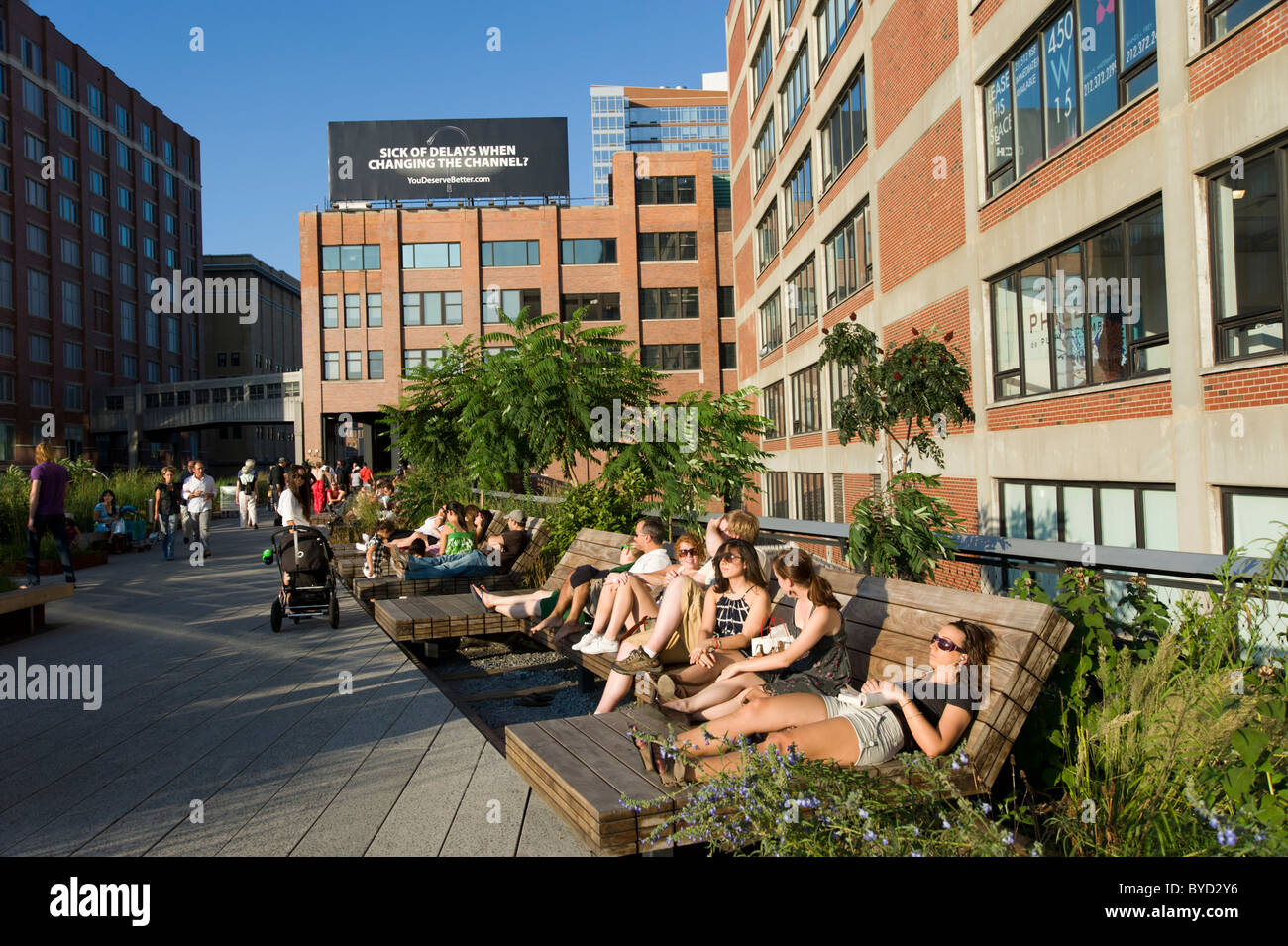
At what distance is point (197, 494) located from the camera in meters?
19.8

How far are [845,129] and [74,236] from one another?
60130mm

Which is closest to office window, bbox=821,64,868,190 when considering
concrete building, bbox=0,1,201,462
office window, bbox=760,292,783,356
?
office window, bbox=760,292,783,356

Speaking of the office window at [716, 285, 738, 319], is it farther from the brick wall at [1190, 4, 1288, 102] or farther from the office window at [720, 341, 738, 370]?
the brick wall at [1190, 4, 1288, 102]

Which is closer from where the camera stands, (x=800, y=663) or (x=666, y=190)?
(x=800, y=663)

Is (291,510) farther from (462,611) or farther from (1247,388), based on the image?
(1247,388)

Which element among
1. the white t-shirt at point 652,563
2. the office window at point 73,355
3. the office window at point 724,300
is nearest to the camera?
the white t-shirt at point 652,563

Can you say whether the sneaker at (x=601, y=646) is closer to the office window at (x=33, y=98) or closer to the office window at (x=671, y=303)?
the office window at (x=671, y=303)

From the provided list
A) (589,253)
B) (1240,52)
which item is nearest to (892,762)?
(1240,52)

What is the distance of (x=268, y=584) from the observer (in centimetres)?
1427

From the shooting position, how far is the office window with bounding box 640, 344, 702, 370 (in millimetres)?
56219

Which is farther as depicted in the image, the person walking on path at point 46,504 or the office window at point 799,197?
the office window at point 799,197

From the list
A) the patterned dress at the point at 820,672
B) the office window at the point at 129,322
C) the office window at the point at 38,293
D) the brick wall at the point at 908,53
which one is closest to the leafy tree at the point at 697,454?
the brick wall at the point at 908,53

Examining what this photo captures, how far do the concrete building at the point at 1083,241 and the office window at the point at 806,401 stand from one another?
12.3 feet

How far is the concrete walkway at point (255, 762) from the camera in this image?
4211 millimetres
